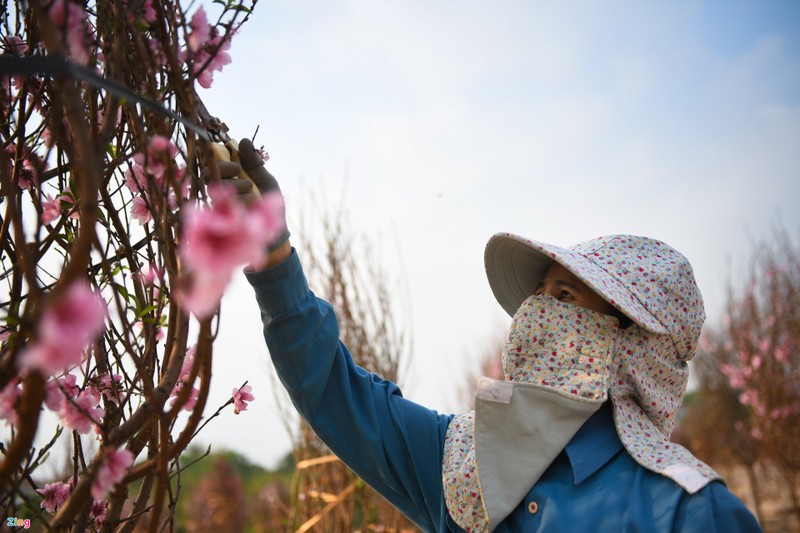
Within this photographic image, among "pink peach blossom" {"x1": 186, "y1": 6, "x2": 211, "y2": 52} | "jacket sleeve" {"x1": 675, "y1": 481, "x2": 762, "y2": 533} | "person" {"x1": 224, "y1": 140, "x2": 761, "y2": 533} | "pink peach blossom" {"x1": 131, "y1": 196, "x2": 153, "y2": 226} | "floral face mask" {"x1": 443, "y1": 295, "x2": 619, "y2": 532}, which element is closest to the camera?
"pink peach blossom" {"x1": 186, "y1": 6, "x2": 211, "y2": 52}

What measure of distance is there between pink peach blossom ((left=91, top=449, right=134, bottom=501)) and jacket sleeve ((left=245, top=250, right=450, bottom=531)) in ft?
2.01

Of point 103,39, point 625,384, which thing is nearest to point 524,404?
point 625,384

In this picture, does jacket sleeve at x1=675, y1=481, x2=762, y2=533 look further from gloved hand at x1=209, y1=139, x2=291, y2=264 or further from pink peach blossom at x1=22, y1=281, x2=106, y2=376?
pink peach blossom at x1=22, y1=281, x2=106, y2=376

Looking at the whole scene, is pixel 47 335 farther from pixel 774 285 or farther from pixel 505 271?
pixel 774 285

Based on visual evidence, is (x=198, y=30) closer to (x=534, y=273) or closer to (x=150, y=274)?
(x=150, y=274)

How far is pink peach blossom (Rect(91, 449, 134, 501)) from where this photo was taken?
83cm

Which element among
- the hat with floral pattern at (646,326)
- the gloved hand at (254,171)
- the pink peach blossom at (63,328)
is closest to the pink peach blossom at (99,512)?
the gloved hand at (254,171)

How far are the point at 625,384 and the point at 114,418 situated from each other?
3.84 feet

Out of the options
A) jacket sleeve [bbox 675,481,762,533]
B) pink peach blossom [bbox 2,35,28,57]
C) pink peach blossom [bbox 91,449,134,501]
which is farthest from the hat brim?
pink peach blossom [bbox 2,35,28,57]

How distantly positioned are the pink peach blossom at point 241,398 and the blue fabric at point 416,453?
255 millimetres

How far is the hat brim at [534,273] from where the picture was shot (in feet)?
5.18

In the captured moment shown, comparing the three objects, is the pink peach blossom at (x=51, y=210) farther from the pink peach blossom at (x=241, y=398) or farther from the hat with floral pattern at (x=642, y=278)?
the hat with floral pattern at (x=642, y=278)

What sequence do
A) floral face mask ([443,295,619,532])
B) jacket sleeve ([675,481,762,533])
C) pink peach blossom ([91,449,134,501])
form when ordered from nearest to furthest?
1. pink peach blossom ([91,449,134,501])
2. jacket sleeve ([675,481,762,533])
3. floral face mask ([443,295,619,532])

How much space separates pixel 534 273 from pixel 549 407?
532 millimetres
